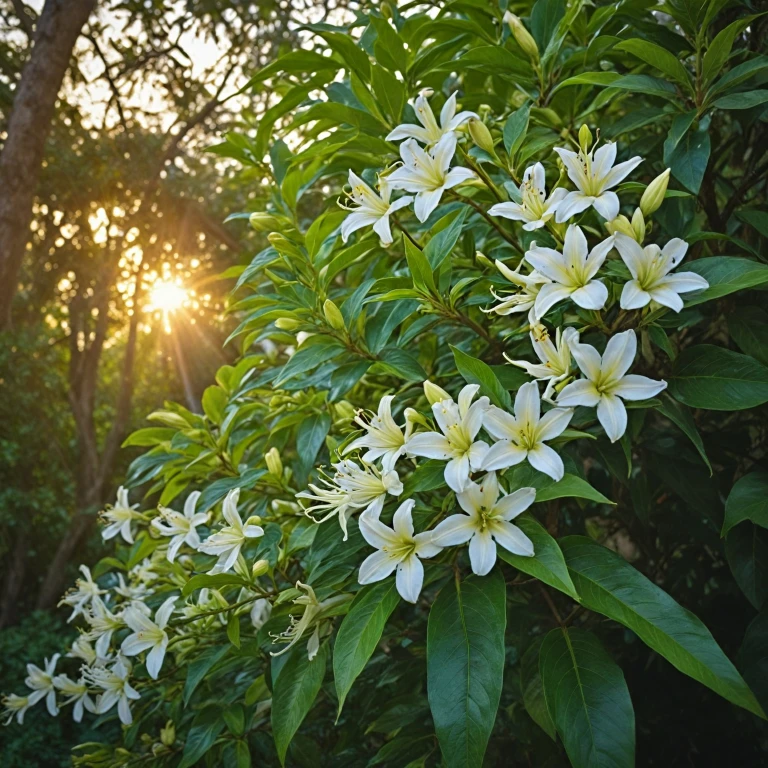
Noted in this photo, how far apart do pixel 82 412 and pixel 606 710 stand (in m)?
5.59

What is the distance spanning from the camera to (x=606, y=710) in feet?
2.43

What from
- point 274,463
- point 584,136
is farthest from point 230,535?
point 584,136

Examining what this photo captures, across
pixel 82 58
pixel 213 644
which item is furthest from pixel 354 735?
pixel 82 58

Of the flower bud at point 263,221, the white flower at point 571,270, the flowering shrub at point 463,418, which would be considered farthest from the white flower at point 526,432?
the flower bud at point 263,221

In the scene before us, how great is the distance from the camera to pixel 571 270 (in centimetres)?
79

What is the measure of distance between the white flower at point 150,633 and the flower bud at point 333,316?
480mm

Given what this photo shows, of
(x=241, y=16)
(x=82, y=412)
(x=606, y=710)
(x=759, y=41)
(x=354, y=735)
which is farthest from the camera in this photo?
(x=82, y=412)

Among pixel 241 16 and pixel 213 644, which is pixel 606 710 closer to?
pixel 213 644

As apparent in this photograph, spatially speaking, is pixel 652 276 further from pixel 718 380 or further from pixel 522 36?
pixel 522 36

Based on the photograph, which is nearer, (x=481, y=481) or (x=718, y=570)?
(x=481, y=481)

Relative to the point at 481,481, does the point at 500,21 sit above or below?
above

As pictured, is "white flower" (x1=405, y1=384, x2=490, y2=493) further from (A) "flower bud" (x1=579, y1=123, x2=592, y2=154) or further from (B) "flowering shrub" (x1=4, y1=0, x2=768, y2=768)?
(A) "flower bud" (x1=579, y1=123, x2=592, y2=154)

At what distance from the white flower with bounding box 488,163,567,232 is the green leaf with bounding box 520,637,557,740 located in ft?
1.89

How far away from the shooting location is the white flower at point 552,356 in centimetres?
77
